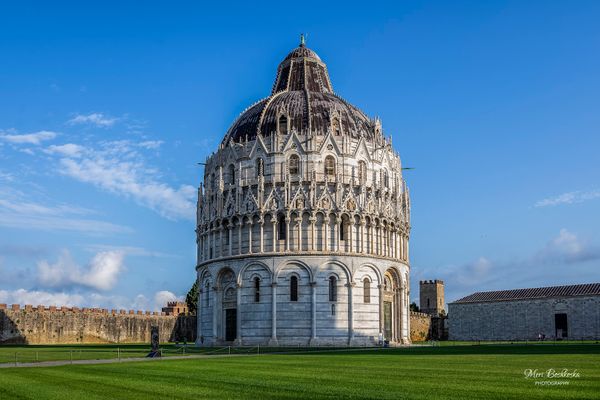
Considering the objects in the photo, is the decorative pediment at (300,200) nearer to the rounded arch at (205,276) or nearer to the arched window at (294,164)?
the arched window at (294,164)

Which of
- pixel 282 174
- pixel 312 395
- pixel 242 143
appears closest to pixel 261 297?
pixel 282 174

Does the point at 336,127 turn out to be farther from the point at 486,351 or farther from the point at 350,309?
the point at 486,351

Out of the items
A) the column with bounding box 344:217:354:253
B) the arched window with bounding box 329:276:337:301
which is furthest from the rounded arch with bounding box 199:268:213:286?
the column with bounding box 344:217:354:253

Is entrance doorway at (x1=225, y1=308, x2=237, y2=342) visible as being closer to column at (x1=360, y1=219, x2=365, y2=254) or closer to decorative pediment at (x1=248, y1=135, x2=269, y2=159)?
column at (x1=360, y1=219, x2=365, y2=254)

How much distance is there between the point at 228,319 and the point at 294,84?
2756 cm

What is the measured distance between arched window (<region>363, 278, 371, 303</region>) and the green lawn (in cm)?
3369

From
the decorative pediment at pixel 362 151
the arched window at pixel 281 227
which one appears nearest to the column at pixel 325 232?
the arched window at pixel 281 227

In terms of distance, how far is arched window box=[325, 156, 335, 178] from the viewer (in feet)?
217

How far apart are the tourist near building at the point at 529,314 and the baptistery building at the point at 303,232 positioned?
28699 mm

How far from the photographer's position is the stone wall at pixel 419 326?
101m

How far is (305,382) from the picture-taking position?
72.9 ft

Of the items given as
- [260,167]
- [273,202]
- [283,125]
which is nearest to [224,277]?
[273,202]

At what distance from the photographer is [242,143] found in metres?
69.2

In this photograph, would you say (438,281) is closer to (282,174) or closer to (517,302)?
(517,302)
